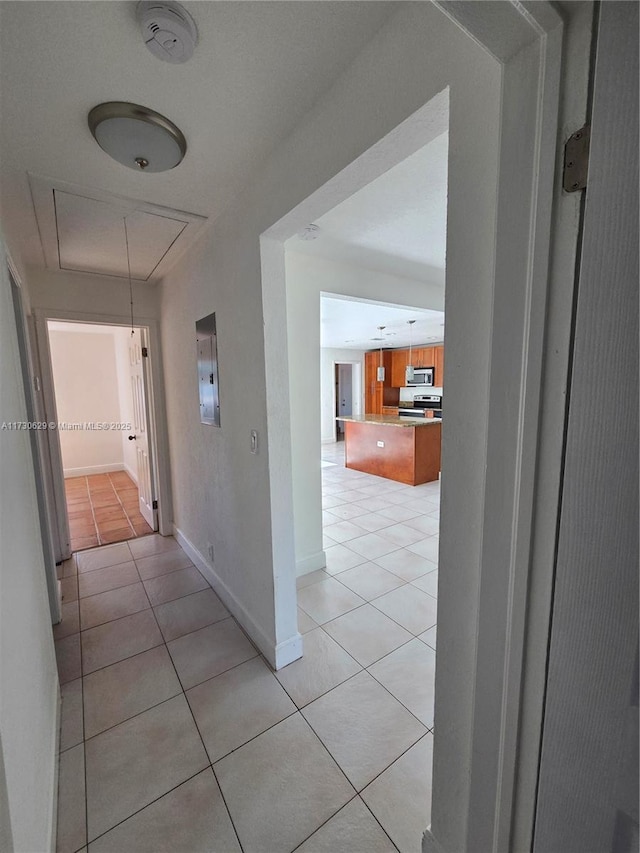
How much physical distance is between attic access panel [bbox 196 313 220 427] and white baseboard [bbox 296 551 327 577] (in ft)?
4.37

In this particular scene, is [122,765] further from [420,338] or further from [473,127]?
[420,338]

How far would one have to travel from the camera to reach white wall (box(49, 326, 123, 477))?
5.57 metres

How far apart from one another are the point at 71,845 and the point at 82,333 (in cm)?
625

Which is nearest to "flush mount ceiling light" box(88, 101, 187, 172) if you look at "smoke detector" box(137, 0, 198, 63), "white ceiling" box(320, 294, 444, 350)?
"smoke detector" box(137, 0, 198, 63)

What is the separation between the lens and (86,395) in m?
5.79

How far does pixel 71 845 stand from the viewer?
3.71 feet

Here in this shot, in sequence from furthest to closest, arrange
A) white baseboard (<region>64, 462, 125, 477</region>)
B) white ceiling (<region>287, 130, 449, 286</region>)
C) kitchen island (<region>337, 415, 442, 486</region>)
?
white baseboard (<region>64, 462, 125, 477</region>), kitchen island (<region>337, 415, 442, 486</region>), white ceiling (<region>287, 130, 449, 286</region>)

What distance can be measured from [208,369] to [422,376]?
6280 millimetres

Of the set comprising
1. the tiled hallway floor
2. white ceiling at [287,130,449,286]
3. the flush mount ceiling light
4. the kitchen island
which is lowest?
the tiled hallway floor

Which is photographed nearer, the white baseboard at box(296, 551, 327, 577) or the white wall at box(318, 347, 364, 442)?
the white baseboard at box(296, 551, 327, 577)

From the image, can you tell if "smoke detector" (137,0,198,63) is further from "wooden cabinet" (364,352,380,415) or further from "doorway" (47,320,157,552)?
"wooden cabinet" (364,352,380,415)

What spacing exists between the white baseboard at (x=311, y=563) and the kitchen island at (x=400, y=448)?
2.64m

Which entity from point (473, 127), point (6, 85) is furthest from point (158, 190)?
point (473, 127)

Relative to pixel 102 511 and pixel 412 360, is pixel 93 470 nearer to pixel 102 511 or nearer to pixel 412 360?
pixel 102 511
